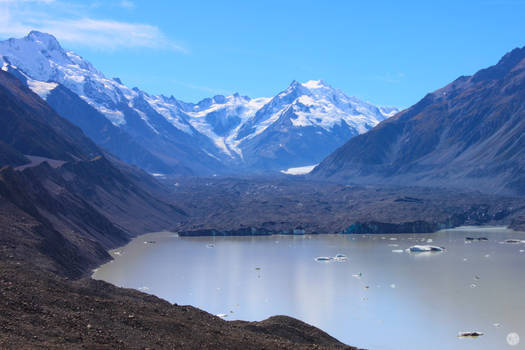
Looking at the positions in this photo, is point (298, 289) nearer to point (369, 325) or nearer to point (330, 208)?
point (369, 325)

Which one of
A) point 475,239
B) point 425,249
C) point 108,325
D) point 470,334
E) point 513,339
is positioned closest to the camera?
point 108,325

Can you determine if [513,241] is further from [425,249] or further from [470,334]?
[470,334]

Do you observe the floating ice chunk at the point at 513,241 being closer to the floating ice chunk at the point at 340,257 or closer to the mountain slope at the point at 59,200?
the floating ice chunk at the point at 340,257

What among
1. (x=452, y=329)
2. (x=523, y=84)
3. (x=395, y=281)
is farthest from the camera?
(x=523, y=84)

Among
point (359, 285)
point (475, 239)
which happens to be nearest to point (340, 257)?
point (359, 285)

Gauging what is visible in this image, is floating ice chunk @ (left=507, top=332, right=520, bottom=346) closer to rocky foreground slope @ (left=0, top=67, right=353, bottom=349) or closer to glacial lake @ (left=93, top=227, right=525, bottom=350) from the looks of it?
glacial lake @ (left=93, top=227, right=525, bottom=350)

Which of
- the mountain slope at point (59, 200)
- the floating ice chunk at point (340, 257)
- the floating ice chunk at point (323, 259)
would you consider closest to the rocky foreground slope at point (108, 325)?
the mountain slope at point (59, 200)

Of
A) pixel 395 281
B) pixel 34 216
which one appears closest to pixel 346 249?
pixel 395 281

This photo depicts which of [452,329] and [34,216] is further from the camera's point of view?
[34,216]
